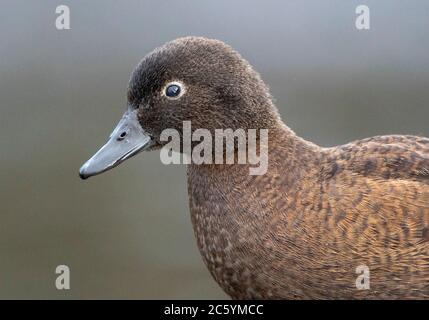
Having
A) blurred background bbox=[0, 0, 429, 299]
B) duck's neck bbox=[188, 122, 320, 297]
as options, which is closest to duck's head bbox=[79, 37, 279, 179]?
duck's neck bbox=[188, 122, 320, 297]

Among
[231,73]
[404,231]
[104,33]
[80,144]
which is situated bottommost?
[404,231]

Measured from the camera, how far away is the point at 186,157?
376cm

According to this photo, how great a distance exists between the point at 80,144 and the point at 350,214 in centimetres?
404

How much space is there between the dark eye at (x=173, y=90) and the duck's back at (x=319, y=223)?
0.28m

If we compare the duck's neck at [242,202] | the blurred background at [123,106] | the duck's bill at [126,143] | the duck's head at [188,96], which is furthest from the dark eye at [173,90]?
the blurred background at [123,106]

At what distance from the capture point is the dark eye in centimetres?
366

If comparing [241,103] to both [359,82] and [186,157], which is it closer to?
[186,157]

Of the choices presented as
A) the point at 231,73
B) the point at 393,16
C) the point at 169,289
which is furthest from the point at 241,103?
the point at 393,16

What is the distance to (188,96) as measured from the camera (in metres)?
3.65

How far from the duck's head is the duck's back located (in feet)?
0.57

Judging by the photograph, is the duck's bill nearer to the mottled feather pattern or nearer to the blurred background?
the mottled feather pattern

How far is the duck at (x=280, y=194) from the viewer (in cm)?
340

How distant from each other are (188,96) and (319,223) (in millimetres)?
657

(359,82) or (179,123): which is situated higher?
(359,82)
